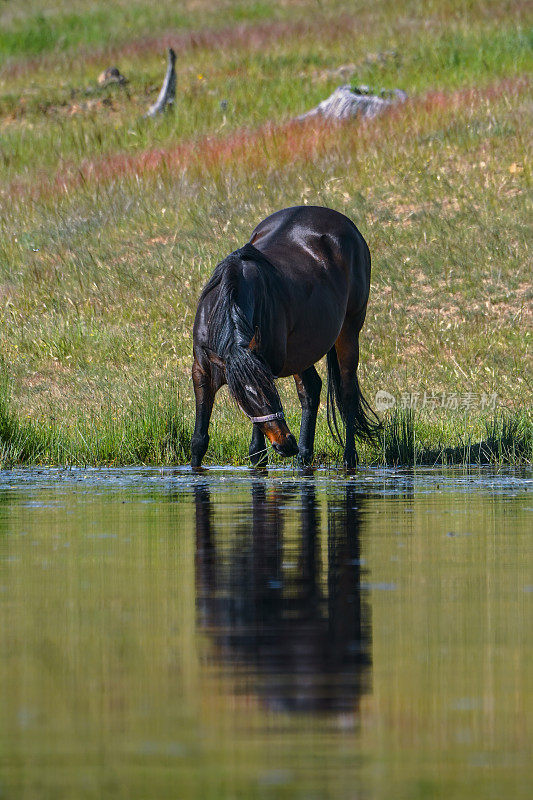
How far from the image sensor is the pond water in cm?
334

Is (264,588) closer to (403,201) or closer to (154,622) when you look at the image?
(154,622)

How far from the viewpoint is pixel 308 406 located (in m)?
13.2

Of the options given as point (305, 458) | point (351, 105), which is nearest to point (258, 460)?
point (305, 458)

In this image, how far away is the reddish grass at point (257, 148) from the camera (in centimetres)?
2525

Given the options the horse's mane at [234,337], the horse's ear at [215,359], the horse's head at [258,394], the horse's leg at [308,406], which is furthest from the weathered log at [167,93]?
the horse's head at [258,394]

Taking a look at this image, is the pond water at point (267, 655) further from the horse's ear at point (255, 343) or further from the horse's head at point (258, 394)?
the horse's ear at point (255, 343)

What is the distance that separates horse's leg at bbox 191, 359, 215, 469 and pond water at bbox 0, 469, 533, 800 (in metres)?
2.70

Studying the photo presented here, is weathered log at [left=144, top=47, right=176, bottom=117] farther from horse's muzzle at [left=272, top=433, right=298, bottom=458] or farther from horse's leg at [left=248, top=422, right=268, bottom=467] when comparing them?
horse's muzzle at [left=272, top=433, right=298, bottom=458]

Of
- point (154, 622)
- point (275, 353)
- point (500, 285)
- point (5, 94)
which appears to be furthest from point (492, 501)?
point (5, 94)

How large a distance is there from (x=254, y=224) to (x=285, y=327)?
35.6ft

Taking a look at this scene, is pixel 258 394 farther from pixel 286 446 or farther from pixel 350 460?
pixel 350 460

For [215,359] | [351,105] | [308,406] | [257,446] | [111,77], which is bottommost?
[257,446]

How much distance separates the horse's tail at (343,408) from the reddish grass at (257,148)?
11.8 m

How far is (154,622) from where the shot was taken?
5086 millimetres
